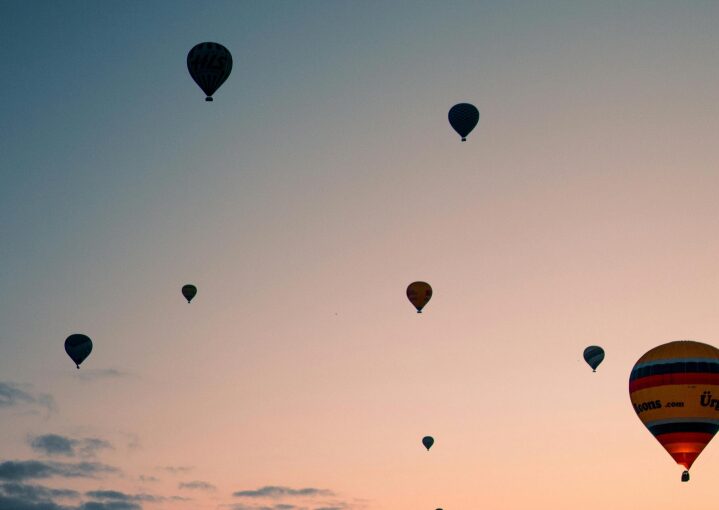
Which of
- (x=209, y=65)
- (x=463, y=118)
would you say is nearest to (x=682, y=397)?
(x=463, y=118)

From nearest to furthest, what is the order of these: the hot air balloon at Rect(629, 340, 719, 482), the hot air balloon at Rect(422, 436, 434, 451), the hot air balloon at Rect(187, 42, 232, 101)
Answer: the hot air balloon at Rect(629, 340, 719, 482)
the hot air balloon at Rect(187, 42, 232, 101)
the hot air balloon at Rect(422, 436, 434, 451)

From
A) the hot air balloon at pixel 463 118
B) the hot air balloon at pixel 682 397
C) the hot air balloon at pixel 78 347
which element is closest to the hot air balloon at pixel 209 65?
the hot air balloon at pixel 463 118

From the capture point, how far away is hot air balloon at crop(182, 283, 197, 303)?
9819 cm

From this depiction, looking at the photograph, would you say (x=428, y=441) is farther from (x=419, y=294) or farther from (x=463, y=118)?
(x=463, y=118)

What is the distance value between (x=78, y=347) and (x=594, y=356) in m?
37.3

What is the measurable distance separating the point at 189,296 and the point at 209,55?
29344 millimetres

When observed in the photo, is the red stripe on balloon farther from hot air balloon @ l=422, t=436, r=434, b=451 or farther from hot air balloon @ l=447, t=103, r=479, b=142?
hot air balloon @ l=422, t=436, r=434, b=451

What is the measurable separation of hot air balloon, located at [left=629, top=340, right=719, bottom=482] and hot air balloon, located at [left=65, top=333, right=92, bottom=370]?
40.1 metres

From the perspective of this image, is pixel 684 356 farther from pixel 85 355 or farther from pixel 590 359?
pixel 85 355

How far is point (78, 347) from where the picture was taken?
295 feet

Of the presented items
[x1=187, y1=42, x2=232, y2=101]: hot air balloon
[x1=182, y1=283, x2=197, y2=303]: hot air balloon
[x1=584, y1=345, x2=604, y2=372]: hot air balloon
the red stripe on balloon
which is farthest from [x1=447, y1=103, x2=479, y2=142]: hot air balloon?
[x1=182, y1=283, x2=197, y2=303]: hot air balloon

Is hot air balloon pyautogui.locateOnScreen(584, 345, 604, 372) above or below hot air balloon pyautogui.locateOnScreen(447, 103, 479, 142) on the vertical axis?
below

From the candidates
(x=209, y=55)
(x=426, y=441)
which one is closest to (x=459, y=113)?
(x=209, y=55)

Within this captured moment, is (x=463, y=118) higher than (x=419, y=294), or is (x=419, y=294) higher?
(x=463, y=118)
